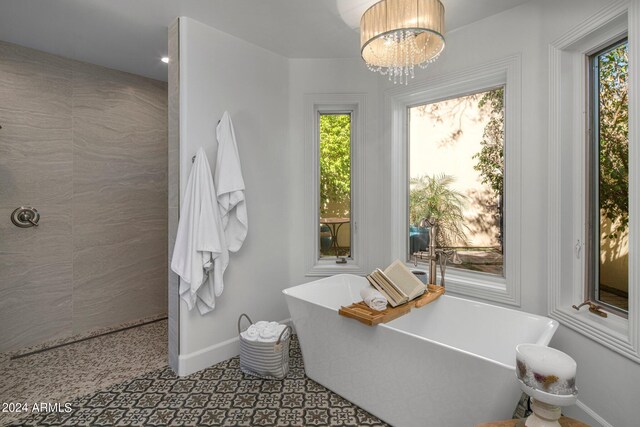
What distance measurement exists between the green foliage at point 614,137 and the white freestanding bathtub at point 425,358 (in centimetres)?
71

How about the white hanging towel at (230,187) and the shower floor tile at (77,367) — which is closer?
the shower floor tile at (77,367)

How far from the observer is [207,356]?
255cm

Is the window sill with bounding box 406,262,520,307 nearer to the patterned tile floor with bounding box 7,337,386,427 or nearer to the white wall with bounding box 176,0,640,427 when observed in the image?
the white wall with bounding box 176,0,640,427

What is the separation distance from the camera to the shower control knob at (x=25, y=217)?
8.94ft

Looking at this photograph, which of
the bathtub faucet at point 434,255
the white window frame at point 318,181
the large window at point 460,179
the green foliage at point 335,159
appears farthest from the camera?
the green foliage at point 335,159

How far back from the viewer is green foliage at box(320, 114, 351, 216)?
3.31m

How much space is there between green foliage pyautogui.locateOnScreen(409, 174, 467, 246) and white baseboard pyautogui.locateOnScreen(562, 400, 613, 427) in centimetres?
127

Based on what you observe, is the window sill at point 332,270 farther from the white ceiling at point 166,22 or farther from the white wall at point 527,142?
the white ceiling at point 166,22

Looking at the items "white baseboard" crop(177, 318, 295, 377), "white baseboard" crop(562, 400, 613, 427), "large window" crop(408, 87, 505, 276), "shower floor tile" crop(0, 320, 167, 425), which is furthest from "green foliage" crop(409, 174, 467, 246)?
"shower floor tile" crop(0, 320, 167, 425)

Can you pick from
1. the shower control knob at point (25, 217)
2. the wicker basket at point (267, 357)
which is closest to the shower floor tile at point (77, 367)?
the wicker basket at point (267, 357)

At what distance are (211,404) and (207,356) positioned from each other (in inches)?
19.9

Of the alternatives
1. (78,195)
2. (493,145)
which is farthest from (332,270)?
(78,195)

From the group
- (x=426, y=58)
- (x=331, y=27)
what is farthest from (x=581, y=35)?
(x=331, y=27)

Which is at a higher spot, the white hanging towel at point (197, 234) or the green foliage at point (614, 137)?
the green foliage at point (614, 137)
